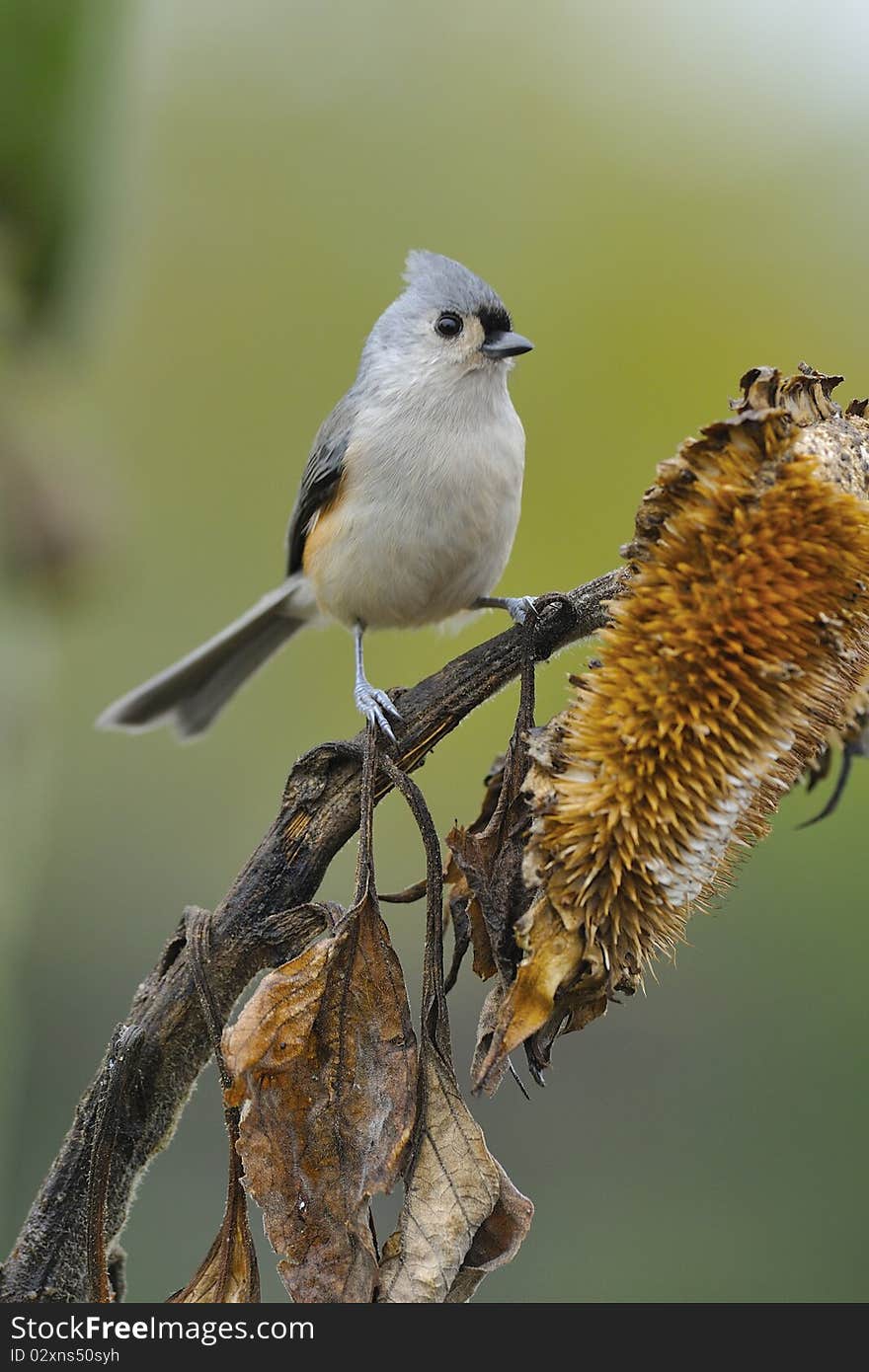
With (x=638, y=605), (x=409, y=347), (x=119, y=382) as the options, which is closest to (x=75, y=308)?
(x=409, y=347)

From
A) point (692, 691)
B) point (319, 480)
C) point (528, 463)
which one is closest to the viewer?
point (692, 691)

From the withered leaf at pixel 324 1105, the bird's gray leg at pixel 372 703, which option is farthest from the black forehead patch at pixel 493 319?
the withered leaf at pixel 324 1105

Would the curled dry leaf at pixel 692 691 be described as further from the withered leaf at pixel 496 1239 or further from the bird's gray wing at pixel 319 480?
the bird's gray wing at pixel 319 480

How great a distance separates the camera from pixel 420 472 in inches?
137

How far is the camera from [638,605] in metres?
Answer: 1.56

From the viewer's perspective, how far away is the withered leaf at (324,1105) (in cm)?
153

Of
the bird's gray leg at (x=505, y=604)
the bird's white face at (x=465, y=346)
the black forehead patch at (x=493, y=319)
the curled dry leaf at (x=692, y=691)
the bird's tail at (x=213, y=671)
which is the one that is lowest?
the bird's tail at (x=213, y=671)

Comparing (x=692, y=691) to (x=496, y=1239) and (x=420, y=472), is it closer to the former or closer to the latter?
(x=496, y=1239)

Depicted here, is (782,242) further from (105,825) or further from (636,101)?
(105,825)

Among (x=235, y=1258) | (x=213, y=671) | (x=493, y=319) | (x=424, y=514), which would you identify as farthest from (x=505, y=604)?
(x=235, y=1258)

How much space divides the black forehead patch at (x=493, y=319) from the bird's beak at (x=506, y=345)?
19 mm

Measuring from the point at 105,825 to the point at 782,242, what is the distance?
3.39 meters

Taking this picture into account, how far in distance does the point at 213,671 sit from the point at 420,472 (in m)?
1.07

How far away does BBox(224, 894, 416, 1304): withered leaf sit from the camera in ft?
5.00
